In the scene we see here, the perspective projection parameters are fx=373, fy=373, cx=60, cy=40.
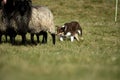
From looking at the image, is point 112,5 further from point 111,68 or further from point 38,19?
point 111,68

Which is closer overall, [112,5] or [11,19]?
[11,19]

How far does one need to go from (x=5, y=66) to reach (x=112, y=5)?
38.2 m

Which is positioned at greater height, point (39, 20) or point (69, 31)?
point (39, 20)

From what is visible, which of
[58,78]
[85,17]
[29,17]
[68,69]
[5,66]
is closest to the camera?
[58,78]

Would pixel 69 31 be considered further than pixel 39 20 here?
Yes

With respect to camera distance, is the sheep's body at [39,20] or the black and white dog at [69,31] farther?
the black and white dog at [69,31]

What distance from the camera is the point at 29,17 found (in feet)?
51.8

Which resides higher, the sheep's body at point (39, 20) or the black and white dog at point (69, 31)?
the sheep's body at point (39, 20)

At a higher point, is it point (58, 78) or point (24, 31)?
point (58, 78)

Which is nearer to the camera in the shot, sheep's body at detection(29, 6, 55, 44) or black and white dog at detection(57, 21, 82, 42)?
sheep's body at detection(29, 6, 55, 44)

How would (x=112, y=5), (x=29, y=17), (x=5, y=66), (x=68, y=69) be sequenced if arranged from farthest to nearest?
(x=112, y=5) → (x=29, y=17) → (x=5, y=66) → (x=68, y=69)

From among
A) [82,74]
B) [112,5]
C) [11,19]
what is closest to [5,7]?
[11,19]

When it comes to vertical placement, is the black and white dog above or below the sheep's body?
below

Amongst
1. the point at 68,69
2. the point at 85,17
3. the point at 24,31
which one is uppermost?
the point at 68,69
